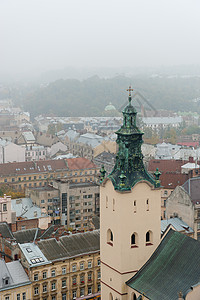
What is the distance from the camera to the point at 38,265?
171ft

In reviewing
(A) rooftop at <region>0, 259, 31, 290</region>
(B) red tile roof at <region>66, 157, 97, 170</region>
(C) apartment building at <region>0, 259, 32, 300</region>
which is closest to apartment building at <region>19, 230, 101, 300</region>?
(A) rooftop at <region>0, 259, 31, 290</region>

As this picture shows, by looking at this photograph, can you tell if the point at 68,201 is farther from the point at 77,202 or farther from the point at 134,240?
the point at 134,240

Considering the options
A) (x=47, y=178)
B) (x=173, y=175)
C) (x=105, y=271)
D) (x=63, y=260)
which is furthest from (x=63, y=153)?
(x=105, y=271)

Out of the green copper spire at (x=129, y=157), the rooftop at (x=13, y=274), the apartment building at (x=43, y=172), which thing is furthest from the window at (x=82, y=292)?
the apartment building at (x=43, y=172)

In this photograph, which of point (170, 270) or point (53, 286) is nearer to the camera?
point (170, 270)

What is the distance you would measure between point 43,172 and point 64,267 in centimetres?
5882

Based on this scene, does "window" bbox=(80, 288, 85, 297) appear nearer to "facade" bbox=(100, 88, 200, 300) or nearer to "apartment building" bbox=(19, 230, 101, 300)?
"apartment building" bbox=(19, 230, 101, 300)

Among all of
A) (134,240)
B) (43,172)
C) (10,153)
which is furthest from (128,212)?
(10,153)

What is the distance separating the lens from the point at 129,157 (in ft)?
130

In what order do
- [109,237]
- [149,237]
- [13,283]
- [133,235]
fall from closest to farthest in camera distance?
[133,235], [149,237], [109,237], [13,283]

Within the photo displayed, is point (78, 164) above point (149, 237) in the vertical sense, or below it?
above

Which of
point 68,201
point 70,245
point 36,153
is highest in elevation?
point 36,153

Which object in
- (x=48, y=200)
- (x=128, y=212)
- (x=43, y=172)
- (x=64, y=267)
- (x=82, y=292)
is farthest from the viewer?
(x=43, y=172)

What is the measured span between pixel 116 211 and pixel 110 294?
816cm
